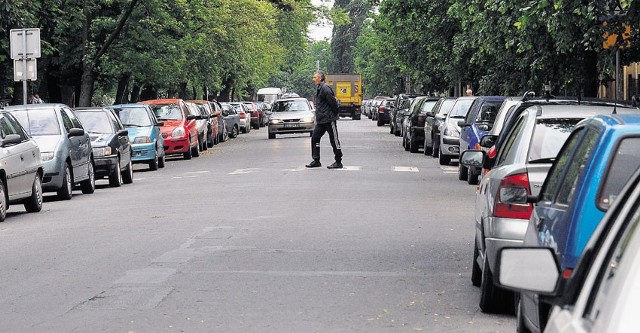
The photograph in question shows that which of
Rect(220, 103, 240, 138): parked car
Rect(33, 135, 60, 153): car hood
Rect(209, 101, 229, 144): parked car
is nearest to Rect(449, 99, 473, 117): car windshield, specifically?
Rect(33, 135, 60, 153): car hood

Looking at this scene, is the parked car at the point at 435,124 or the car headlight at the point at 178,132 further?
the car headlight at the point at 178,132

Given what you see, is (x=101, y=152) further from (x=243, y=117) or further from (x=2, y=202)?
(x=243, y=117)

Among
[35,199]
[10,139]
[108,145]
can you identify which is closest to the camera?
[10,139]

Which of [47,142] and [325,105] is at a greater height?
[325,105]

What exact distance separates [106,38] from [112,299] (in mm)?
33076

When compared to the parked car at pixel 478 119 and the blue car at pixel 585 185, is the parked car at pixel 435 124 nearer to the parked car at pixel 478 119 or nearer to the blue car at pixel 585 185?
the parked car at pixel 478 119

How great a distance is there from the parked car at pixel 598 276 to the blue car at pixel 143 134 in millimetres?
26961

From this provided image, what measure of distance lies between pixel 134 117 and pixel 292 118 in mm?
18842

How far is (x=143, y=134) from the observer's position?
30953 millimetres

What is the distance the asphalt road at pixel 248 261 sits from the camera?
8930 millimetres

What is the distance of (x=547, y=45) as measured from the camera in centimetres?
2773

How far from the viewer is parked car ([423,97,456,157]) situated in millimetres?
32697

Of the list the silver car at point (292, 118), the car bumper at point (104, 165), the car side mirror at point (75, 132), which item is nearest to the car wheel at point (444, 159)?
the car bumper at point (104, 165)

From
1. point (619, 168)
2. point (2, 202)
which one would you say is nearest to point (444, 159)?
point (2, 202)
